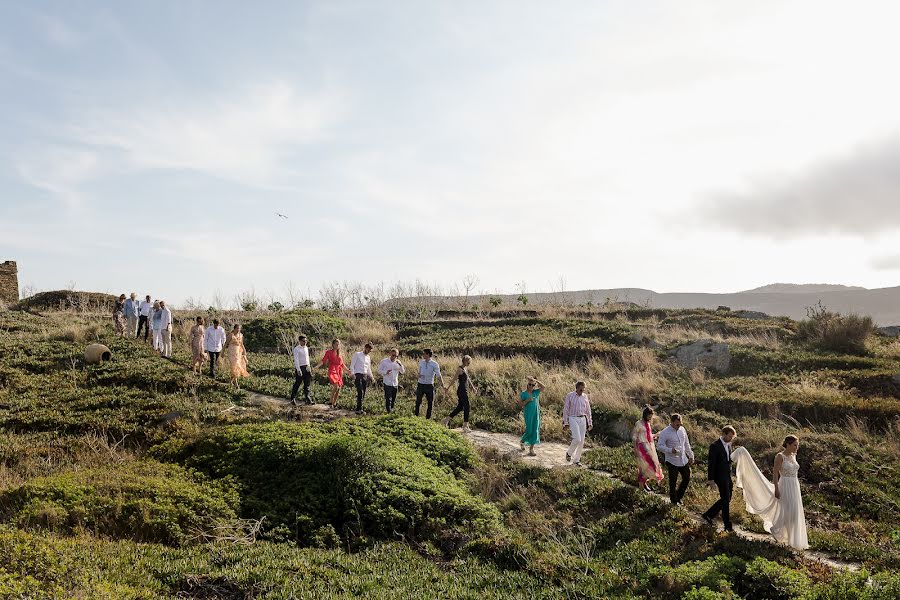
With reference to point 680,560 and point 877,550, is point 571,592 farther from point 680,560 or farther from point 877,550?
point 877,550

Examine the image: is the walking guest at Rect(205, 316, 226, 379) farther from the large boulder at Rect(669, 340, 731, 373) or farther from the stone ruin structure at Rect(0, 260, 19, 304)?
the stone ruin structure at Rect(0, 260, 19, 304)

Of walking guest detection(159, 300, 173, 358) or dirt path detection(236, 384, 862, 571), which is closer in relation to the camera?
dirt path detection(236, 384, 862, 571)

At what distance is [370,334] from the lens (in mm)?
30891

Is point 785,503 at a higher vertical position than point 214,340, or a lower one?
lower

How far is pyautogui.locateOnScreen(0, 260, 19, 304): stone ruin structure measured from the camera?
3559cm

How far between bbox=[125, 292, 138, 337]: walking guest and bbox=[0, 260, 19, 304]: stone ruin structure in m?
18.2

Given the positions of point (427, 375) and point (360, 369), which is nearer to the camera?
point (427, 375)

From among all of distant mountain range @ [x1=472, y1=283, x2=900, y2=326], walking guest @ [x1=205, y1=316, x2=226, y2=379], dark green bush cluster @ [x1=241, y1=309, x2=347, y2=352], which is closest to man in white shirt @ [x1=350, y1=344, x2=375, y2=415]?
walking guest @ [x1=205, y1=316, x2=226, y2=379]

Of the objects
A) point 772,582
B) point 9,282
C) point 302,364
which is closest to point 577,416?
point 772,582

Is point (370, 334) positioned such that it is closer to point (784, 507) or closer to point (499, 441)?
point (499, 441)

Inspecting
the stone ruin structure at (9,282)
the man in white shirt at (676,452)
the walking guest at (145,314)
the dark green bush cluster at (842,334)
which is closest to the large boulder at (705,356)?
the dark green bush cluster at (842,334)

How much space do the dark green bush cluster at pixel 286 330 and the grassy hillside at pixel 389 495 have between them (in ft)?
29.3

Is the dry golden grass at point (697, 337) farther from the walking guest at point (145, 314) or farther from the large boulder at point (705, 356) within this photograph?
the walking guest at point (145, 314)

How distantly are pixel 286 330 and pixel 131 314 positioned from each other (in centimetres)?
779
